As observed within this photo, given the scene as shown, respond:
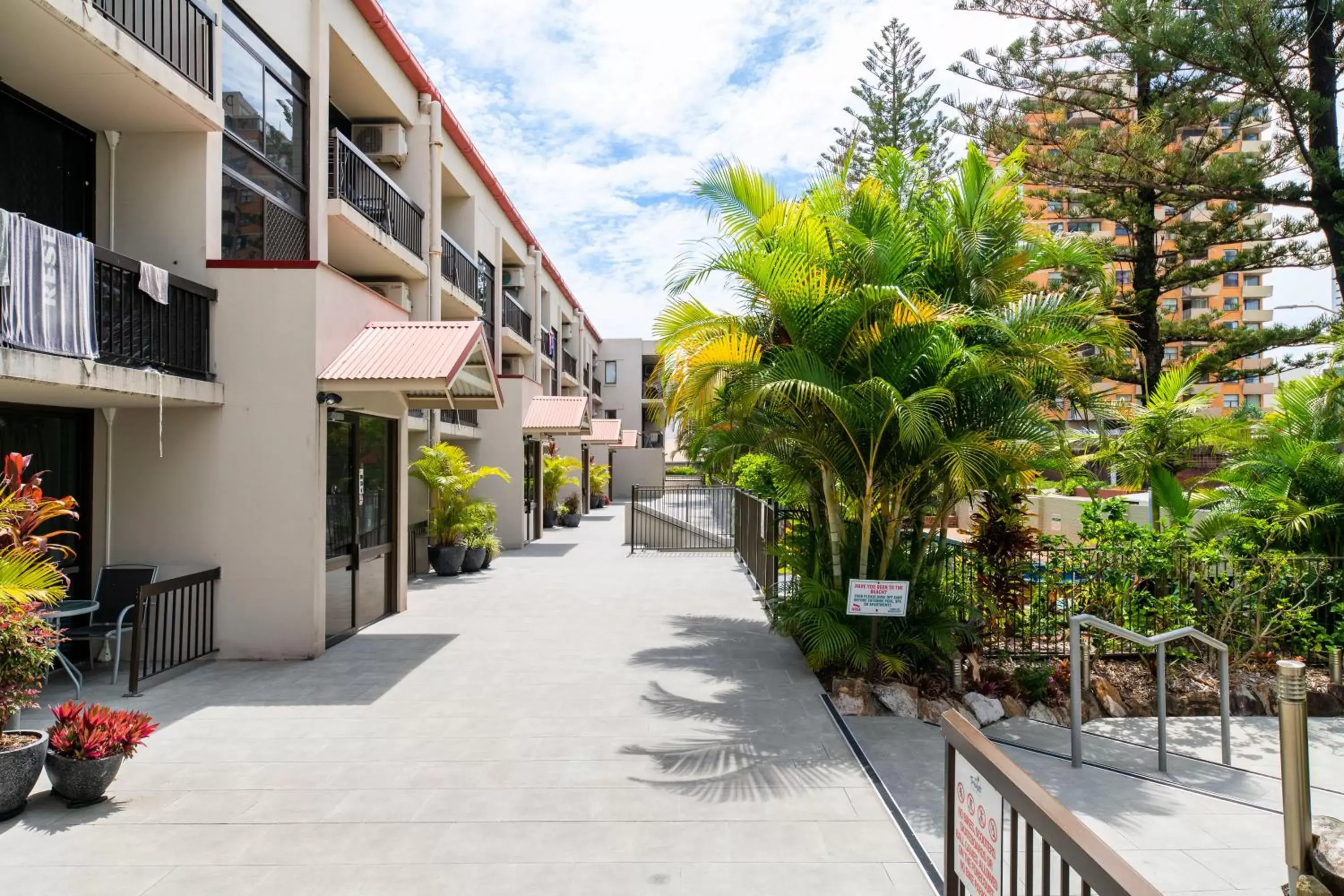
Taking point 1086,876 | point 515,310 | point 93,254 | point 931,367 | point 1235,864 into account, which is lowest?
point 1235,864

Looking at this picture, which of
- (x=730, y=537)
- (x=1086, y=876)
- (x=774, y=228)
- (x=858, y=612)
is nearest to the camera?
(x=1086, y=876)

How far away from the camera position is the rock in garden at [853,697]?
22.5 feet

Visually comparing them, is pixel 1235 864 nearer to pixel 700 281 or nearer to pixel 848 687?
pixel 848 687

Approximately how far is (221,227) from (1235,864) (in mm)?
9942

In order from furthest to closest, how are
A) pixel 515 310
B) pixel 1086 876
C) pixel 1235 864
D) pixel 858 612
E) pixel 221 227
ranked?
1. pixel 515 310
2. pixel 221 227
3. pixel 858 612
4. pixel 1235 864
5. pixel 1086 876

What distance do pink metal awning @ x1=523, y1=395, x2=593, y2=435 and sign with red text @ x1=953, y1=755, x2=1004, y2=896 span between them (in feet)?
56.4

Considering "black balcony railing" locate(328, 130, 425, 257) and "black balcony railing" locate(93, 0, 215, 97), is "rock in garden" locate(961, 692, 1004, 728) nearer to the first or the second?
"black balcony railing" locate(93, 0, 215, 97)

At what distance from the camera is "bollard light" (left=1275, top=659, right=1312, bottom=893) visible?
10.4 ft

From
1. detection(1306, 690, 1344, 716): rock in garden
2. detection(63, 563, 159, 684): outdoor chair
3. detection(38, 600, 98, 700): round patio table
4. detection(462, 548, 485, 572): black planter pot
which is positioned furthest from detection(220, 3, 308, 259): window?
detection(1306, 690, 1344, 716): rock in garden

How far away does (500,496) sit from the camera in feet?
63.1

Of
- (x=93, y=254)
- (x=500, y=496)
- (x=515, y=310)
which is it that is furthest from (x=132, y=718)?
(x=515, y=310)

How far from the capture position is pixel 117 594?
7.74 metres

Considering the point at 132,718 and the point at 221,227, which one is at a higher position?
the point at 221,227

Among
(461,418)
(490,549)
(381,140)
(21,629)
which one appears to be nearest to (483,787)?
(21,629)
